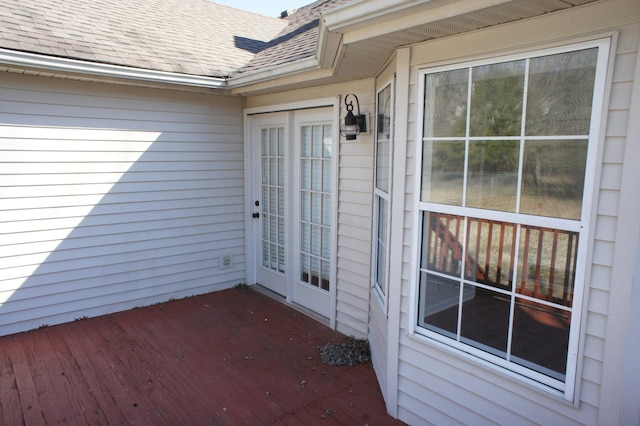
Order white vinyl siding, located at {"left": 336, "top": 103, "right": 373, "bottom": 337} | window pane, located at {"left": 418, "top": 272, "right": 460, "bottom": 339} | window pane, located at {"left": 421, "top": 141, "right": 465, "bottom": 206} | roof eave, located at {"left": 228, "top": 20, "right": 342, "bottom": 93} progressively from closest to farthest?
window pane, located at {"left": 421, "top": 141, "right": 465, "bottom": 206}
window pane, located at {"left": 418, "top": 272, "right": 460, "bottom": 339}
roof eave, located at {"left": 228, "top": 20, "right": 342, "bottom": 93}
white vinyl siding, located at {"left": 336, "top": 103, "right": 373, "bottom": 337}

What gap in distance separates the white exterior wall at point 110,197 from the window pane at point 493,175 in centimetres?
352

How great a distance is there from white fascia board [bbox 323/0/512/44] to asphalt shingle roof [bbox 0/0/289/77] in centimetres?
262

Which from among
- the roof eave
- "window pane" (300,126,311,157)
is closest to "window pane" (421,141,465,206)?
the roof eave

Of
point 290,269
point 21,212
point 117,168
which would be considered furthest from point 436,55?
point 21,212

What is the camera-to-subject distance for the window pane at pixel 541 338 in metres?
1.96

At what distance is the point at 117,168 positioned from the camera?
438 centimetres

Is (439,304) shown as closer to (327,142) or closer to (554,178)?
(554,178)

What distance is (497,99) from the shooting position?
82.8 inches

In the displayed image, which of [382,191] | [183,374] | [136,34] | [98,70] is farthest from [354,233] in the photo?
[136,34]

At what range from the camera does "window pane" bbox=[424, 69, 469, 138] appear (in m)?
2.27

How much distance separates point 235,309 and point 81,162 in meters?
Answer: 2.18

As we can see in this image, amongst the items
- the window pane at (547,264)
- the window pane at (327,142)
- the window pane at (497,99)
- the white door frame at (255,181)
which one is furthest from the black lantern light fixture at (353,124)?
the window pane at (547,264)

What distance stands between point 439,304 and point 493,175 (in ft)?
2.81

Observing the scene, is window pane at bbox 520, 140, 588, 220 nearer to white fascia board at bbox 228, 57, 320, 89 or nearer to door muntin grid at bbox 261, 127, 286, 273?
white fascia board at bbox 228, 57, 320, 89
